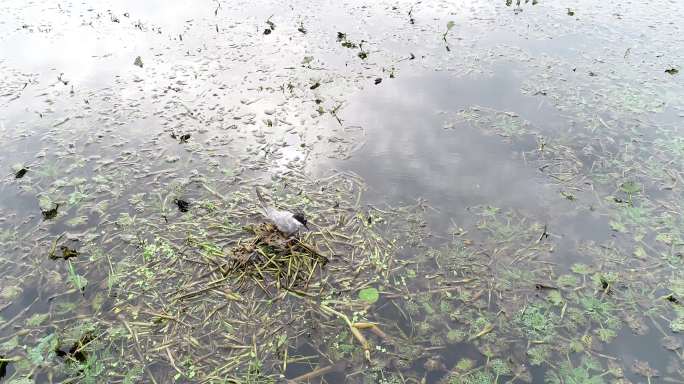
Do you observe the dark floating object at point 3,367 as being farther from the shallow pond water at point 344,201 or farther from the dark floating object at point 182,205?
the dark floating object at point 182,205

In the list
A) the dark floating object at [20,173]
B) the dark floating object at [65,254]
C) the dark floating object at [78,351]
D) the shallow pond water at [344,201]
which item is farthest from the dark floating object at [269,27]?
the dark floating object at [78,351]

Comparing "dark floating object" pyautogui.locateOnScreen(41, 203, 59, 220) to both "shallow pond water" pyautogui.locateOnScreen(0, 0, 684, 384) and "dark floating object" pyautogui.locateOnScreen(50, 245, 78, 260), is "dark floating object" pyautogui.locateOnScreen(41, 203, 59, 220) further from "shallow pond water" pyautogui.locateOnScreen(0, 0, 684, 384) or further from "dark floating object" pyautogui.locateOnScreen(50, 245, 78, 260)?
"dark floating object" pyautogui.locateOnScreen(50, 245, 78, 260)

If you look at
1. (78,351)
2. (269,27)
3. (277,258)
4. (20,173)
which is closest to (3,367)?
(78,351)

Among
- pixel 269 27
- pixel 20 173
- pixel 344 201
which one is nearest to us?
pixel 344 201

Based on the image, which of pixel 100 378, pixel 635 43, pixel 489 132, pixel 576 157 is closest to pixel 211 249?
pixel 100 378

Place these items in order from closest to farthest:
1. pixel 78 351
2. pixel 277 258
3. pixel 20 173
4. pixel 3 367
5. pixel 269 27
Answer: pixel 3 367 < pixel 78 351 < pixel 277 258 < pixel 20 173 < pixel 269 27

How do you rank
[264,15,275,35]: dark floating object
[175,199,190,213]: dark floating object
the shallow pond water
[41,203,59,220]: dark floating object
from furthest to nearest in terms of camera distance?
[264,15,275,35]: dark floating object
[175,199,190,213]: dark floating object
[41,203,59,220]: dark floating object
the shallow pond water

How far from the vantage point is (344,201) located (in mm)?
5512

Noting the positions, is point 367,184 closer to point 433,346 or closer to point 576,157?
point 433,346

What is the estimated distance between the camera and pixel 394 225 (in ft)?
17.1

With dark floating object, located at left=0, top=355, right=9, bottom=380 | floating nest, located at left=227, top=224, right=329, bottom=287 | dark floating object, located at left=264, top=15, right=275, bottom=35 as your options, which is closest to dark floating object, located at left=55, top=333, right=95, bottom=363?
dark floating object, located at left=0, top=355, right=9, bottom=380

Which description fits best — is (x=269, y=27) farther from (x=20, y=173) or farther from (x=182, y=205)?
(x=20, y=173)

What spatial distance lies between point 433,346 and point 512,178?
2.98m

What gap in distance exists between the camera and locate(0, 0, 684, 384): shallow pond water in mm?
3988
